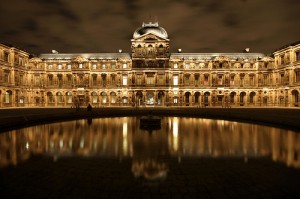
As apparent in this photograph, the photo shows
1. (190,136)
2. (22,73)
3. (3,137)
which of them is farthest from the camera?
(22,73)

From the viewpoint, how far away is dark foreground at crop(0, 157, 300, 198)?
6.12 m

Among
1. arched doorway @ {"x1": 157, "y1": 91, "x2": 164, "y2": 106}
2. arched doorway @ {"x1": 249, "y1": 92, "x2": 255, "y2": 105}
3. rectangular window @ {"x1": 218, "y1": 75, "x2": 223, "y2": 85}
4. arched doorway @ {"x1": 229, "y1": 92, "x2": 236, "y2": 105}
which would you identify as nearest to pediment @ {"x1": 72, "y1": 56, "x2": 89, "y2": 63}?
arched doorway @ {"x1": 157, "y1": 91, "x2": 164, "y2": 106}

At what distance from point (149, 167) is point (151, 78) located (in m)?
46.4

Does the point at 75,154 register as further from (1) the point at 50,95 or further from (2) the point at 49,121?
(1) the point at 50,95

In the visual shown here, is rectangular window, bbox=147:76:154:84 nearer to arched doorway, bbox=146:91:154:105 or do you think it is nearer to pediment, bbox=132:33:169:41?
arched doorway, bbox=146:91:154:105

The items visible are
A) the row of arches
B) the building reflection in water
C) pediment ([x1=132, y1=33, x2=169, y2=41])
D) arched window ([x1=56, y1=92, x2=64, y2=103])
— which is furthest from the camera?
arched window ([x1=56, y1=92, x2=64, y2=103])

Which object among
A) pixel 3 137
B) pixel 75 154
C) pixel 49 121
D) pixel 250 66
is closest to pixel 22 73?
pixel 49 121

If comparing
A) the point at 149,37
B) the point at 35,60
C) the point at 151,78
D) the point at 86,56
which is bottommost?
the point at 151,78

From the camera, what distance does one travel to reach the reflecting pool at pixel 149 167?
6.33m

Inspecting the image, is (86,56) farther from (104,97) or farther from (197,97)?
(197,97)

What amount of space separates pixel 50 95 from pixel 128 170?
54.9 meters

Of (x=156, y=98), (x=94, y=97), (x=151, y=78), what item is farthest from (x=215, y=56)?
(x=94, y=97)

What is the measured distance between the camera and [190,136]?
14969 mm

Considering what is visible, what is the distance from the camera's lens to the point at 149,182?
702 centimetres
